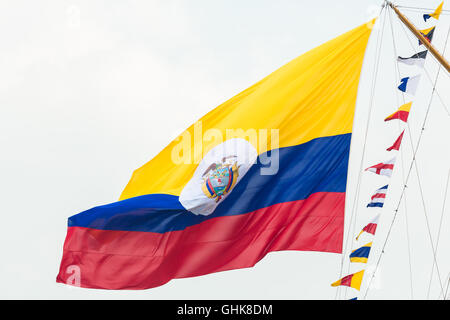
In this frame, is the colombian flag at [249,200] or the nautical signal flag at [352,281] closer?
the nautical signal flag at [352,281]

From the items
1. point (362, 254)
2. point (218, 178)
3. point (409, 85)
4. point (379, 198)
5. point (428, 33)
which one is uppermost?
point (428, 33)

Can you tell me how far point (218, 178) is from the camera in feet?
31.4

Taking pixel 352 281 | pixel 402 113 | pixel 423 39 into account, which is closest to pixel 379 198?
pixel 402 113

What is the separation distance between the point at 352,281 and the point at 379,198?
86.2 inches

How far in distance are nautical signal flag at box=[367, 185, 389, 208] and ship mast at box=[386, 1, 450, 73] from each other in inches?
112

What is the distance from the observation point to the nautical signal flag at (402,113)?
991cm

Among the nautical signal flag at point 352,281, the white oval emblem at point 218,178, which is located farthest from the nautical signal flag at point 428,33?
the nautical signal flag at point 352,281

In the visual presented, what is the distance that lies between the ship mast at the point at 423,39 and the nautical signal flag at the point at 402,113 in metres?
1.02

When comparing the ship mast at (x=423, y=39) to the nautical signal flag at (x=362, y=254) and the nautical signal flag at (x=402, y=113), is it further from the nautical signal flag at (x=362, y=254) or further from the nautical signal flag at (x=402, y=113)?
the nautical signal flag at (x=362, y=254)

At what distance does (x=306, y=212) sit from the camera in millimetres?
9508

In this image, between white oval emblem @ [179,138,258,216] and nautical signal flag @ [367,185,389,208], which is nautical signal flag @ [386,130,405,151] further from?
white oval emblem @ [179,138,258,216]

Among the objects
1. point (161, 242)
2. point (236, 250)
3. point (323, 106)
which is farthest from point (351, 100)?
point (161, 242)

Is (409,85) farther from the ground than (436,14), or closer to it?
closer to it

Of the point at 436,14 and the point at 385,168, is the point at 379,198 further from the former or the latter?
the point at 436,14
